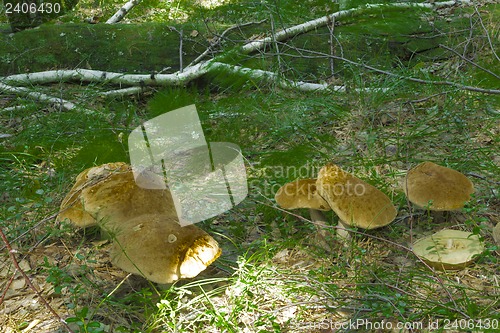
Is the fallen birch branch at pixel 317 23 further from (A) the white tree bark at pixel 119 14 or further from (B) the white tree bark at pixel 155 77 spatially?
(A) the white tree bark at pixel 119 14

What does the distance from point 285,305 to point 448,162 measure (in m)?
2.02

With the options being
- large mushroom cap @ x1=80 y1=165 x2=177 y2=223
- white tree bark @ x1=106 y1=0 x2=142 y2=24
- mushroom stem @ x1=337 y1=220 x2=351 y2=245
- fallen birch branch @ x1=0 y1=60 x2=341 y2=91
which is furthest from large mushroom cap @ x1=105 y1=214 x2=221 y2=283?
white tree bark @ x1=106 y1=0 x2=142 y2=24

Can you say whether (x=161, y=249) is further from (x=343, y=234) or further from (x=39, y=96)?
(x=39, y=96)

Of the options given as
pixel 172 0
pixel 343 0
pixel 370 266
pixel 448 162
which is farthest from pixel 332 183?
pixel 172 0

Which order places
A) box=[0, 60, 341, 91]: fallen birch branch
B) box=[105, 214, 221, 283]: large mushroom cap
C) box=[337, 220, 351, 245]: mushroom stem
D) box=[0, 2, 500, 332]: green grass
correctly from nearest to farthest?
box=[105, 214, 221, 283]: large mushroom cap < box=[0, 2, 500, 332]: green grass < box=[337, 220, 351, 245]: mushroom stem < box=[0, 60, 341, 91]: fallen birch branch

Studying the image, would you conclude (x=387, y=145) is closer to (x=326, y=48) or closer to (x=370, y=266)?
(x=370, y=266)

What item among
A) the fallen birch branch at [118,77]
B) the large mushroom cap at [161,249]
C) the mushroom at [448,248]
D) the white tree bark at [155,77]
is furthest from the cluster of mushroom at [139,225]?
the fallen birch branch at [118,77]

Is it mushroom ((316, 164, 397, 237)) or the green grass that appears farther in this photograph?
mushroom ((316, 164, 397, 237))

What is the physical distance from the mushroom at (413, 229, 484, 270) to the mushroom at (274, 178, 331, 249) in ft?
2.01

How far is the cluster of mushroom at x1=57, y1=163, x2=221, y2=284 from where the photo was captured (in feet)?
7.69

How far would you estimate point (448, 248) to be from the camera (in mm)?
2789

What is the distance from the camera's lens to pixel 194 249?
243 centimetres

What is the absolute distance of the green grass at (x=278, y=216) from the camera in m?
2.49

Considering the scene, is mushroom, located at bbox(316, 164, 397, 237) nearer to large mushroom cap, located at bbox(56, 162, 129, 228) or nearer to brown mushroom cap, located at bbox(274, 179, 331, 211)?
brown mushroom cap, located at bbox(274, 179, 331, 211)
